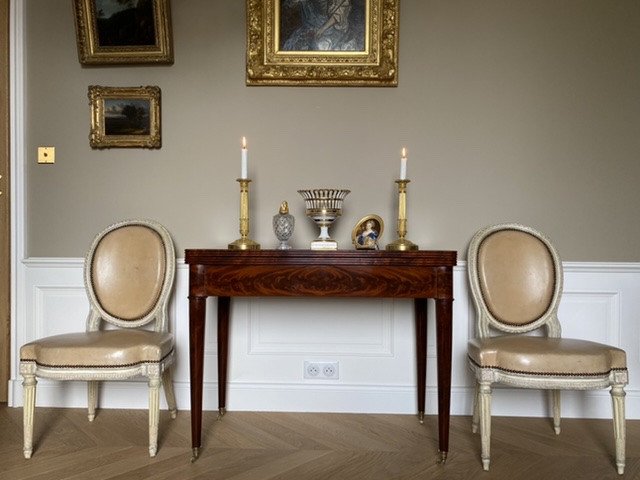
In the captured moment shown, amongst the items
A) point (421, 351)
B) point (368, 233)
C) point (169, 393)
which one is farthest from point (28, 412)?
point (421, 351)

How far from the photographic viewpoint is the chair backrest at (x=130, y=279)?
7.75 ft

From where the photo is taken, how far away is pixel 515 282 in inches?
91.1

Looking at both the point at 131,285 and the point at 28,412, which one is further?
the point at 131,285

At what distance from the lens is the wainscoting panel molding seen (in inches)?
99.5

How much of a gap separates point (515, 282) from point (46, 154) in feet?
8.29

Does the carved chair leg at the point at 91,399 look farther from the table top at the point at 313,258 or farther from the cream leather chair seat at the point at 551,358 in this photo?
the cream leather chair seat at the point at 551,358

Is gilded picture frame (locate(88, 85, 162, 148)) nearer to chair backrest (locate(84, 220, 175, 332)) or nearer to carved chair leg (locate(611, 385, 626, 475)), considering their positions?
chair backrest (locate(84, 220, 175, 332))

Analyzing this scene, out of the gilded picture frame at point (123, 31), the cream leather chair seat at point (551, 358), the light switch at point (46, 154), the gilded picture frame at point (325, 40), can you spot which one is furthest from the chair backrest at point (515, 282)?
the light switch at point (46, 154)

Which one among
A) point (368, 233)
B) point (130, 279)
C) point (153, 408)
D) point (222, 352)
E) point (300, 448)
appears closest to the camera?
point (153, 408)

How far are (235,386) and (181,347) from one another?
361 millimetres

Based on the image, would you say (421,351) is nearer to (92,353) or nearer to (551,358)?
(551,358)

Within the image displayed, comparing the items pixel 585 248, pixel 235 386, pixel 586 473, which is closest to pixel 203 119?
pixel 235 386

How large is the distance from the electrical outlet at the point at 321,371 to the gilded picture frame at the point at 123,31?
5.88 ft

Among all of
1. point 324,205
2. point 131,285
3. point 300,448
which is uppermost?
point 324,205
